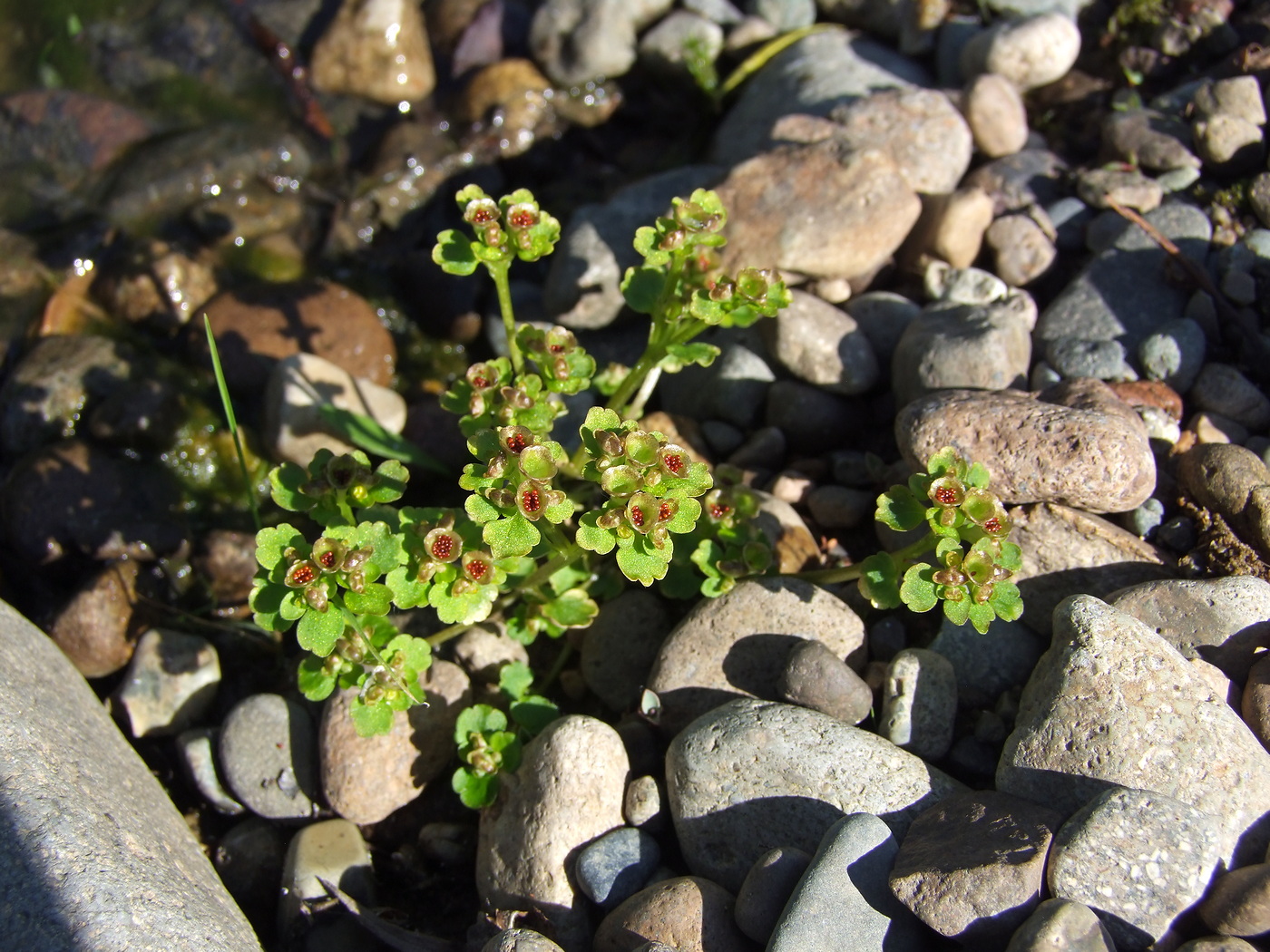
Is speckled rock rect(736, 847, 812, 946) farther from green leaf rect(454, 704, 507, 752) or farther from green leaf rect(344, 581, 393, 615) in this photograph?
green leaf rect(344, 581, 393, 615)

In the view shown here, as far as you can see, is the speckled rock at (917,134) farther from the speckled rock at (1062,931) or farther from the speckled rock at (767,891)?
the speckled rock at (1062,931)

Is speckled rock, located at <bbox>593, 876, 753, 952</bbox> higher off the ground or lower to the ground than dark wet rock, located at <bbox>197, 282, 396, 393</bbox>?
lower

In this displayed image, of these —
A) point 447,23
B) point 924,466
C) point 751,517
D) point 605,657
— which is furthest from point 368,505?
point 447,23

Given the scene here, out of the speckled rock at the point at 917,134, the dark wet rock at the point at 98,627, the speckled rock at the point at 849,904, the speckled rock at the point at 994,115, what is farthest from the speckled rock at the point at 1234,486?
the dark wet rock at the point at 98,627

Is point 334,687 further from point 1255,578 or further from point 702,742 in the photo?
point 1255,578

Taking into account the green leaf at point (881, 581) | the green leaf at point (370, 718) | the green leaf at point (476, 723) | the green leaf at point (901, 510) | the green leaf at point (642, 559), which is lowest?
the green leaf at point (476, 723)

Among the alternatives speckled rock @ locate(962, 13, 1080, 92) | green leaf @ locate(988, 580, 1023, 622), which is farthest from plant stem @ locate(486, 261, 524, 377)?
speckled rock @ locate(962, 13, 1080, 92)

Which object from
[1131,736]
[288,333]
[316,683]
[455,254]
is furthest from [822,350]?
[288,333]

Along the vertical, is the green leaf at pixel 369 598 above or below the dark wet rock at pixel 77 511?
above
